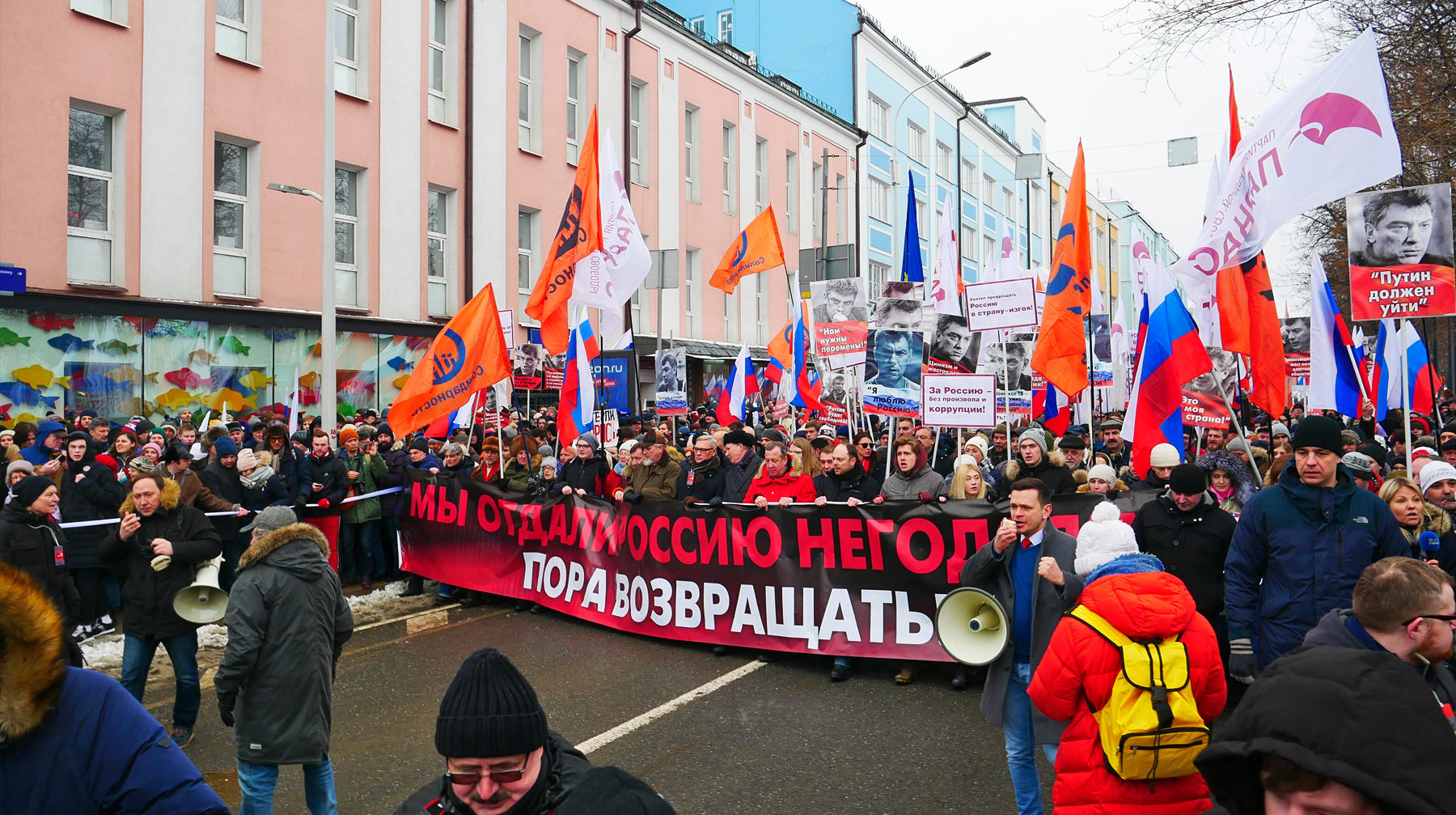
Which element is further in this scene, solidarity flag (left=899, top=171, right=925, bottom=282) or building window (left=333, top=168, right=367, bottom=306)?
building window (left=333, top=168, right=367, bottom=306)

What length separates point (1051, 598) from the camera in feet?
14.8

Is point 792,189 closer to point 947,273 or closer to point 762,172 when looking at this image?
point 762,172

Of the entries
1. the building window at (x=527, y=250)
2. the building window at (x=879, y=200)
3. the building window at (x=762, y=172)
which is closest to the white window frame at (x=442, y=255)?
the building window at (x=527, y=250)

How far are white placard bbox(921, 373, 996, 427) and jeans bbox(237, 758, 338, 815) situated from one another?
6.87 meters

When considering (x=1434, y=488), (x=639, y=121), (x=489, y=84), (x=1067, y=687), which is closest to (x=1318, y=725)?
(x=1067, y=687)

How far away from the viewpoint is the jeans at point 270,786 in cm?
454

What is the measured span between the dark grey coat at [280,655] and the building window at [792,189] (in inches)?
1269

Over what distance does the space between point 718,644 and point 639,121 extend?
22458 mm

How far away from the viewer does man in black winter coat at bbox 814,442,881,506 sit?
8.93 m

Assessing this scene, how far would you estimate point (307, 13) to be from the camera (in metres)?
18.5

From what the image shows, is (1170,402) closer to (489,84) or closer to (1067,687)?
(1067,687)

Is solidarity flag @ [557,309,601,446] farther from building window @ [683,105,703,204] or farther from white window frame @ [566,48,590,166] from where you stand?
building window @ [683,105,703,204]

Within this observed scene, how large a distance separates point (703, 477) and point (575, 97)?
18.6 meters

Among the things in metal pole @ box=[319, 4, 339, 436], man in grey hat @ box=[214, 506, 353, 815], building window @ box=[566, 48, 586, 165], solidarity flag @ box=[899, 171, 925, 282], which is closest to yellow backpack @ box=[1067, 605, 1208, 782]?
man in grey hat @ box=[214, 506, 353, 815]
